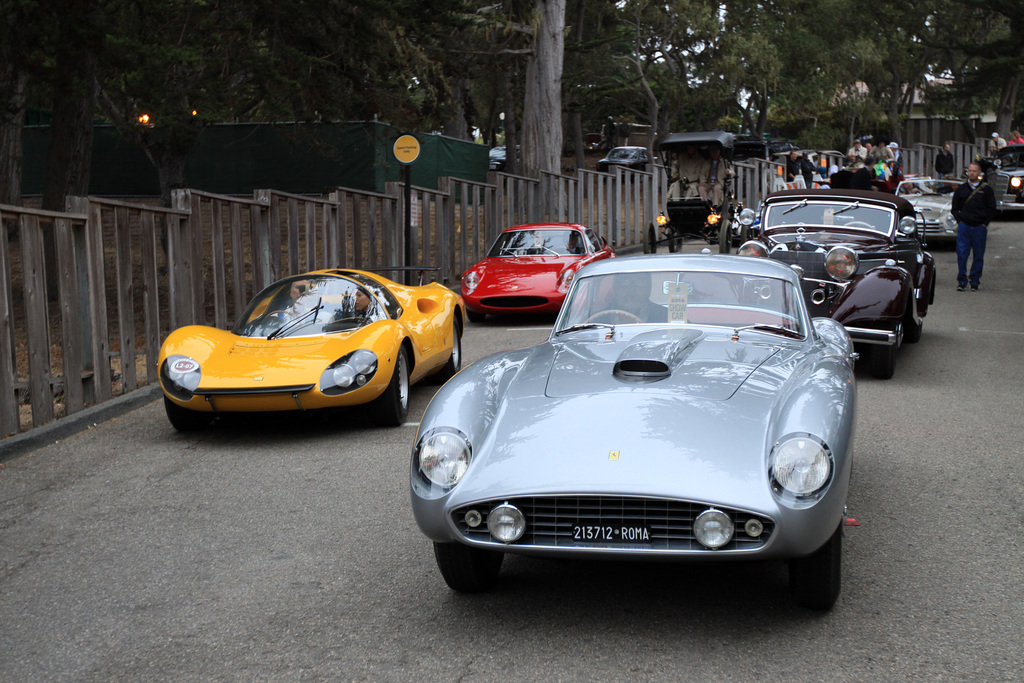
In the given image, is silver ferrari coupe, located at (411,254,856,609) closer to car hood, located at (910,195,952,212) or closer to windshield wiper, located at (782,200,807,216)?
windshield wiper, located at (782,200,807,216)

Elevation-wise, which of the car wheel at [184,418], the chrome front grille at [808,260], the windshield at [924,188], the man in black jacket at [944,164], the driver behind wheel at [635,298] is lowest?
the car wheel at [184,418]

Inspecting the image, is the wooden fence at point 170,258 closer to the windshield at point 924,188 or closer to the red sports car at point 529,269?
the red sports car at point 529,269

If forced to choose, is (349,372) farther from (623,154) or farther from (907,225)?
(623,154)

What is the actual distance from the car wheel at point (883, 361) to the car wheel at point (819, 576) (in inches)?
246

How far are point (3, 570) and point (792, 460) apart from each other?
3.95m

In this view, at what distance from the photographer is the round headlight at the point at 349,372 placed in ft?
26.8

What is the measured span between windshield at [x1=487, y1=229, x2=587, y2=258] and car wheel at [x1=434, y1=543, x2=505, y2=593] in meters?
11.9

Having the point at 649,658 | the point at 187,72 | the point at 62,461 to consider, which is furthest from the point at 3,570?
the point at 187,72

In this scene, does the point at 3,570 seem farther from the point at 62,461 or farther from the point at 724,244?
the point at 724,244

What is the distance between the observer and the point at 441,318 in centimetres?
1045

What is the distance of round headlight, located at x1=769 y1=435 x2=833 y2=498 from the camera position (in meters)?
4.20

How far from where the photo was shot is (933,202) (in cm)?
2447

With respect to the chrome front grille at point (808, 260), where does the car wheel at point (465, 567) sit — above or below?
below

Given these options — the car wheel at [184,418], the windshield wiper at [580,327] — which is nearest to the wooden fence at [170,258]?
the car wheel at [184,418]
